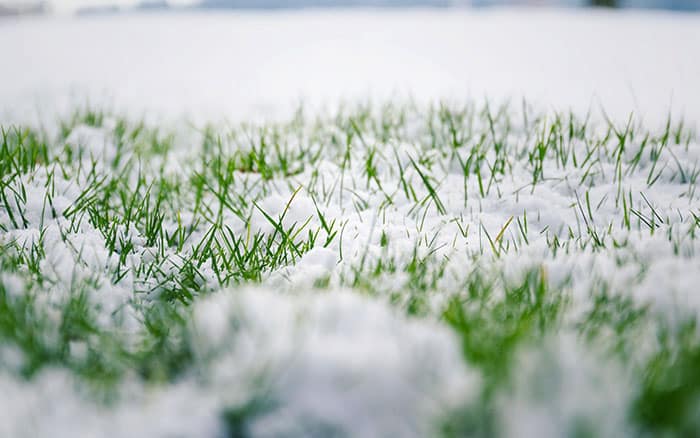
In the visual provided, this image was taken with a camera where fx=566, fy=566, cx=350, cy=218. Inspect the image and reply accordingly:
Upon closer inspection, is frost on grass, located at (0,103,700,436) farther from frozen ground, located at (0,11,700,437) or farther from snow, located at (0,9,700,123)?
snow, located at (0,9,700,123)

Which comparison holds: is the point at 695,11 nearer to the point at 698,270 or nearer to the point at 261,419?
the point at 698,270

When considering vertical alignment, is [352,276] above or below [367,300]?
below

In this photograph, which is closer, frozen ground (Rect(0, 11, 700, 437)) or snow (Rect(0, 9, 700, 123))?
frozen ground (Rect(0, 11, 700, 437))

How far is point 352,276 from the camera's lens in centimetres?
133

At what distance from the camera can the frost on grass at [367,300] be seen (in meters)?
0.77

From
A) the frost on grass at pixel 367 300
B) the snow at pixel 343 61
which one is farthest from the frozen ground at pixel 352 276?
the snow at pixel 343 61

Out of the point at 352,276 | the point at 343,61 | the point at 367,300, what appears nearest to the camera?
the point at 367,300

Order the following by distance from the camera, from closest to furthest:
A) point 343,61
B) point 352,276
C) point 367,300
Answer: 1. point 367,300
2. point 352,276
3. point 343,61

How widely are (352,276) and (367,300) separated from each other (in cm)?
38

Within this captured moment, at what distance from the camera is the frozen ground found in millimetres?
771

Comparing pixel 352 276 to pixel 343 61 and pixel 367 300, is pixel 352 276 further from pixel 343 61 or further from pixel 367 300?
pixel 343 61

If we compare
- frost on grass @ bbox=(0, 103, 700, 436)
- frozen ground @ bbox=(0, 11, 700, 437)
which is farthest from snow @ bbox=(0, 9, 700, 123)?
frost on grass @ bbox=(0, 103, 700, 436)

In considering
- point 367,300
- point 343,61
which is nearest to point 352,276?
point 367,300

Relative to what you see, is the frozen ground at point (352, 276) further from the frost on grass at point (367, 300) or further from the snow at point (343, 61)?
the snow at point (343, 61)
